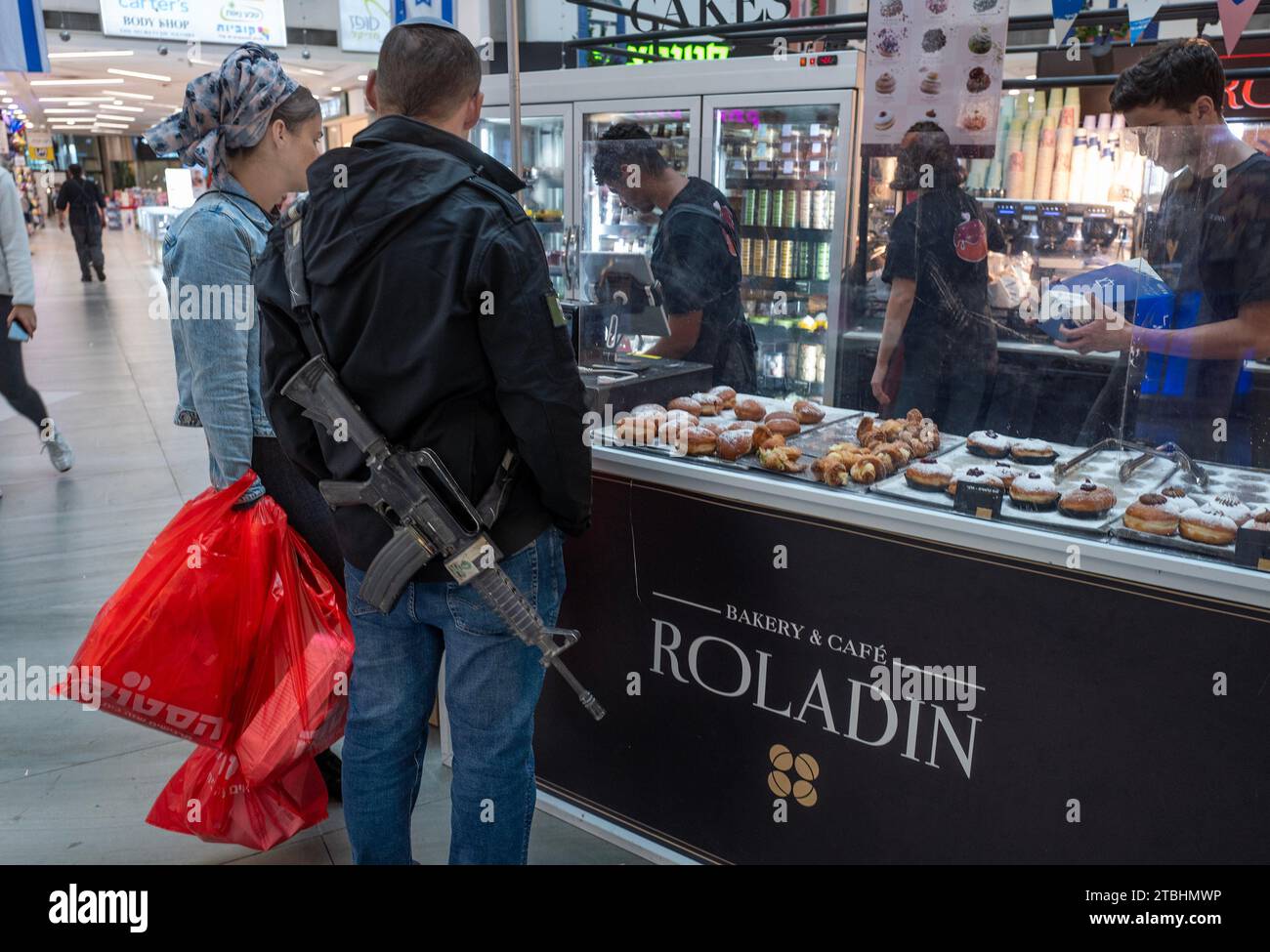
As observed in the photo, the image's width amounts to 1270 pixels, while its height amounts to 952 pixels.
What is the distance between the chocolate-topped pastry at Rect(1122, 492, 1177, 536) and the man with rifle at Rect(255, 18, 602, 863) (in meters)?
1.04

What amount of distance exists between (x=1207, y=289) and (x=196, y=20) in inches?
429

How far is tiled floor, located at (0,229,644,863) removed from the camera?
107 inches

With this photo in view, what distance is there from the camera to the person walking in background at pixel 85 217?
49.2 ft

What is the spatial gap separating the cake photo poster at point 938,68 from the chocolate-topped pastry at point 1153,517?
7.30ft

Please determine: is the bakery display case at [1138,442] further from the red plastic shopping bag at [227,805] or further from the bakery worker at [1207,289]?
the red plastic shopping bag at [227,805]

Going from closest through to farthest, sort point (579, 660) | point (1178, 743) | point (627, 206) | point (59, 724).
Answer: point (1178, 743) < point (579, 660) < point (59, 724) < point (627, 206)

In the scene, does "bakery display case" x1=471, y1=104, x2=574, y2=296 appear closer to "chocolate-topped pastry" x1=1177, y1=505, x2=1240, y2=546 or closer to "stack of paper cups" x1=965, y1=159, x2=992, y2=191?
"stack of paper cups" x1=965, y1=159, x2=992, y2=191

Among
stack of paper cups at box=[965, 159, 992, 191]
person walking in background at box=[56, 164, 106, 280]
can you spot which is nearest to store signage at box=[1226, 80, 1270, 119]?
stack of paper cups at box=[965, 159, 992, 191]

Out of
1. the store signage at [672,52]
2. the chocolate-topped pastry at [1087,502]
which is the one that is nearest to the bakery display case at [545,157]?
the store signage at [672,52]

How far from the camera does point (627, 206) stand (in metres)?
4.50

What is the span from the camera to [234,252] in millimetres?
2357
